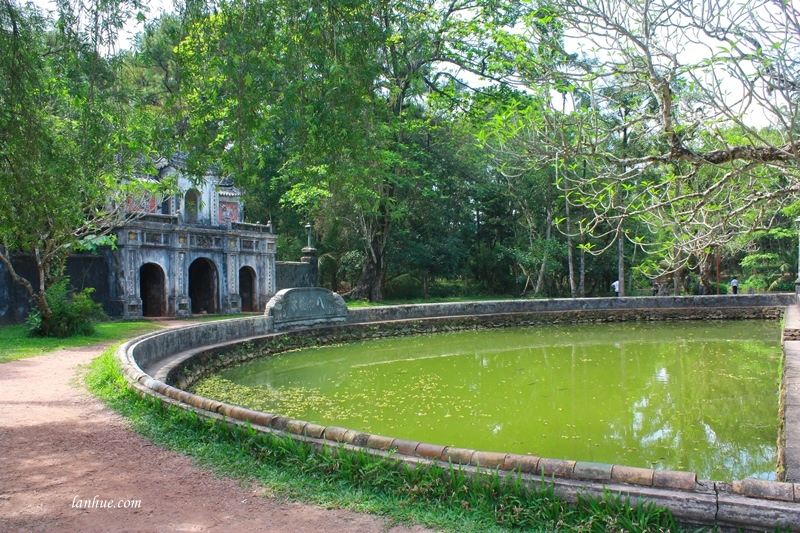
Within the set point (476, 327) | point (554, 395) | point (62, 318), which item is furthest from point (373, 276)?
point (554, 395)

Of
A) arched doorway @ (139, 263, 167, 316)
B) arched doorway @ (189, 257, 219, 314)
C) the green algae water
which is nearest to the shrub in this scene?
the green algae water

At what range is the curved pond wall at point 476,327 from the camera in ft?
10.9

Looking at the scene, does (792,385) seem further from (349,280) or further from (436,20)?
(349,280)

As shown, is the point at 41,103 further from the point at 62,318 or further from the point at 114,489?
the point at 62,318

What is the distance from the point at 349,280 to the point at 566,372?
19554 mm

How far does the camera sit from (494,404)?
793 cm

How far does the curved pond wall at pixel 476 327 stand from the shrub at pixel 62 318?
3918 millimetres

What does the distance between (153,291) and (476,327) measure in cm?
991

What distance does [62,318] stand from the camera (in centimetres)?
1317

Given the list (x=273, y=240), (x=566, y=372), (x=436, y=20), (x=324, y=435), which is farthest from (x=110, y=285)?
(x=324, y=435)

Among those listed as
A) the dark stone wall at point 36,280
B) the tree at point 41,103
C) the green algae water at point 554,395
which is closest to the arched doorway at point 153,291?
the dark stone wall at point 36,280

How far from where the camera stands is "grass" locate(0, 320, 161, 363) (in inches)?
432

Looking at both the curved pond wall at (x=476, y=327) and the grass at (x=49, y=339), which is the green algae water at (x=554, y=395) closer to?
the curved pond wall at (x=476, y=327)

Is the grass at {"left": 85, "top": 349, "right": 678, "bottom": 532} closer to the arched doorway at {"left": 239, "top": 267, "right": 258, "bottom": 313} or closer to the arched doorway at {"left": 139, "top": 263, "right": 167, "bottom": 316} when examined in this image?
the arched doorway at {"left": 139, "top": 263, "right": 167, "bottom": 316}
